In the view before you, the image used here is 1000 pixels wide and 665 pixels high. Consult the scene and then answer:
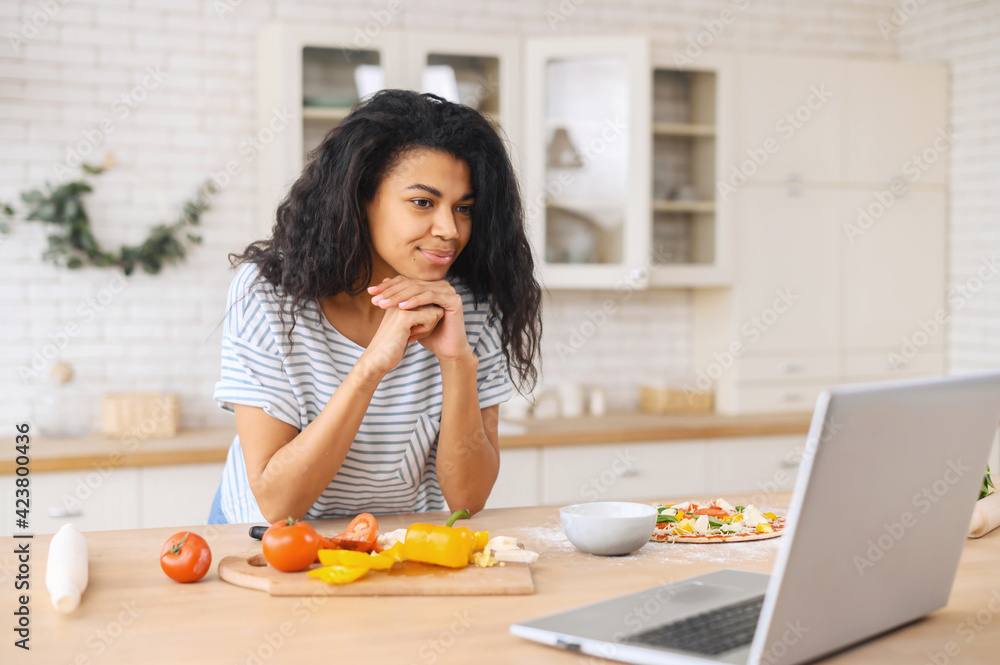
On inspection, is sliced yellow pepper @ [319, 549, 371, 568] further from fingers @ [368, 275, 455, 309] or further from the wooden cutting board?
fingers @ [368, 275, 455, 309]

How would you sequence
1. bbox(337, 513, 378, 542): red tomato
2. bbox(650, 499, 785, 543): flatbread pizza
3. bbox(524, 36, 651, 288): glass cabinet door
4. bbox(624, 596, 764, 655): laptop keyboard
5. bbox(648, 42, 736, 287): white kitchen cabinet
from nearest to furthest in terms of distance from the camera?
bbox(624, 596, 764, 655): laptop keyboard → bbox(337, 513, 378, 542): red tomato → bbox(650, 499, 785, 543): flatbread pizza → bbox(524, 36, 651, 288): glass cabinet door → bbox(648, 42, 736, 287): white kitchen cabinet

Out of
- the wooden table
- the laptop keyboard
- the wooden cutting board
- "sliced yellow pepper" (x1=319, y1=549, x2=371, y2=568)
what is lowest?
the wooden table

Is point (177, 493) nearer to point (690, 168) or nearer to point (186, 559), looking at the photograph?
point (186, 559)

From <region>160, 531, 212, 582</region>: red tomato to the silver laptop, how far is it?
49 cm

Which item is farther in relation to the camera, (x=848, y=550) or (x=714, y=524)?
(x=714, y=524)

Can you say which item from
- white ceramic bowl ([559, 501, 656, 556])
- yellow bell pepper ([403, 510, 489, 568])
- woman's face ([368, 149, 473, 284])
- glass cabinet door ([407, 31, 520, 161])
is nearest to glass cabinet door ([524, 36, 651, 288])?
glass cabinet door ([407, 31, 520, 161])

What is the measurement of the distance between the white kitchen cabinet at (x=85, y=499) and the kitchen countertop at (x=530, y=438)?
0.04m

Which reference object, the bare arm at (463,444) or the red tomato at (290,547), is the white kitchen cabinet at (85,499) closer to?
the bare arm at (463,444)

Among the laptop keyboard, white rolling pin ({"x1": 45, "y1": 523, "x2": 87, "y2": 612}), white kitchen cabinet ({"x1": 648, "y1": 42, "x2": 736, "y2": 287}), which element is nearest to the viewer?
the laptop keyboard

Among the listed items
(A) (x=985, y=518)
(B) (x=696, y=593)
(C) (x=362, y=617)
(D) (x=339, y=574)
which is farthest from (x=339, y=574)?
(A) (x=985, y=518)

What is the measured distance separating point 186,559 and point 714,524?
0.87 metres

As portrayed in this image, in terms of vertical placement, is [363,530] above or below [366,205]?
below

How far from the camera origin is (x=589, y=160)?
12.4 feet

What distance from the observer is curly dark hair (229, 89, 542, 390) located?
6.17 feet
